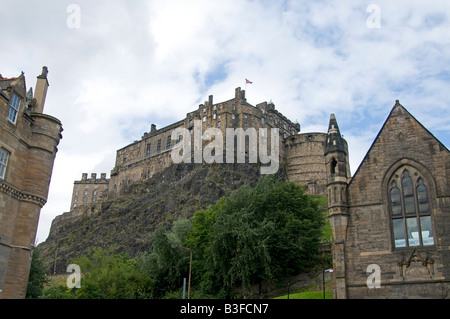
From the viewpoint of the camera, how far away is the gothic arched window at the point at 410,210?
22.4 m

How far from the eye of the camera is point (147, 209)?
87438mm

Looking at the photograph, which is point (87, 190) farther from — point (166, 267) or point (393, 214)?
point (393, 214)

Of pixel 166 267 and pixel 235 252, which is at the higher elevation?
pixel 235 252

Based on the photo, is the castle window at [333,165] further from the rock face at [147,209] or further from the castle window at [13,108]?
the rock face at [147,209]

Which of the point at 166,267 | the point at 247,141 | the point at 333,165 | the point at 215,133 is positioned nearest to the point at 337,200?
the point at 333,165

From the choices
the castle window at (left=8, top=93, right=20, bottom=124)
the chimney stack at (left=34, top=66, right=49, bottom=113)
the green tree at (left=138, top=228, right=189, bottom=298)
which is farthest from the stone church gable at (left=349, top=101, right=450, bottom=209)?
the green tree at (left=138, top=228, right=189, bottom=298)

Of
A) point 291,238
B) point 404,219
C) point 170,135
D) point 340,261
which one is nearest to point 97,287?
point 291,238

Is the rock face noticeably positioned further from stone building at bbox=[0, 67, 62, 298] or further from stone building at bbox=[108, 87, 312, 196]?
stone building at bbox=[0, 67, 62, 298]

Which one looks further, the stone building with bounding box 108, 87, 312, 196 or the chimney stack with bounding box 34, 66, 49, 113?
the stone building with bounding box 108, 87, 312, 196

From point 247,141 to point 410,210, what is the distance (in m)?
66.1

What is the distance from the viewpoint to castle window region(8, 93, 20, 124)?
23688 mm

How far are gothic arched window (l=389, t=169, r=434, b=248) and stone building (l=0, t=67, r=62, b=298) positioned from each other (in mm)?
18549
